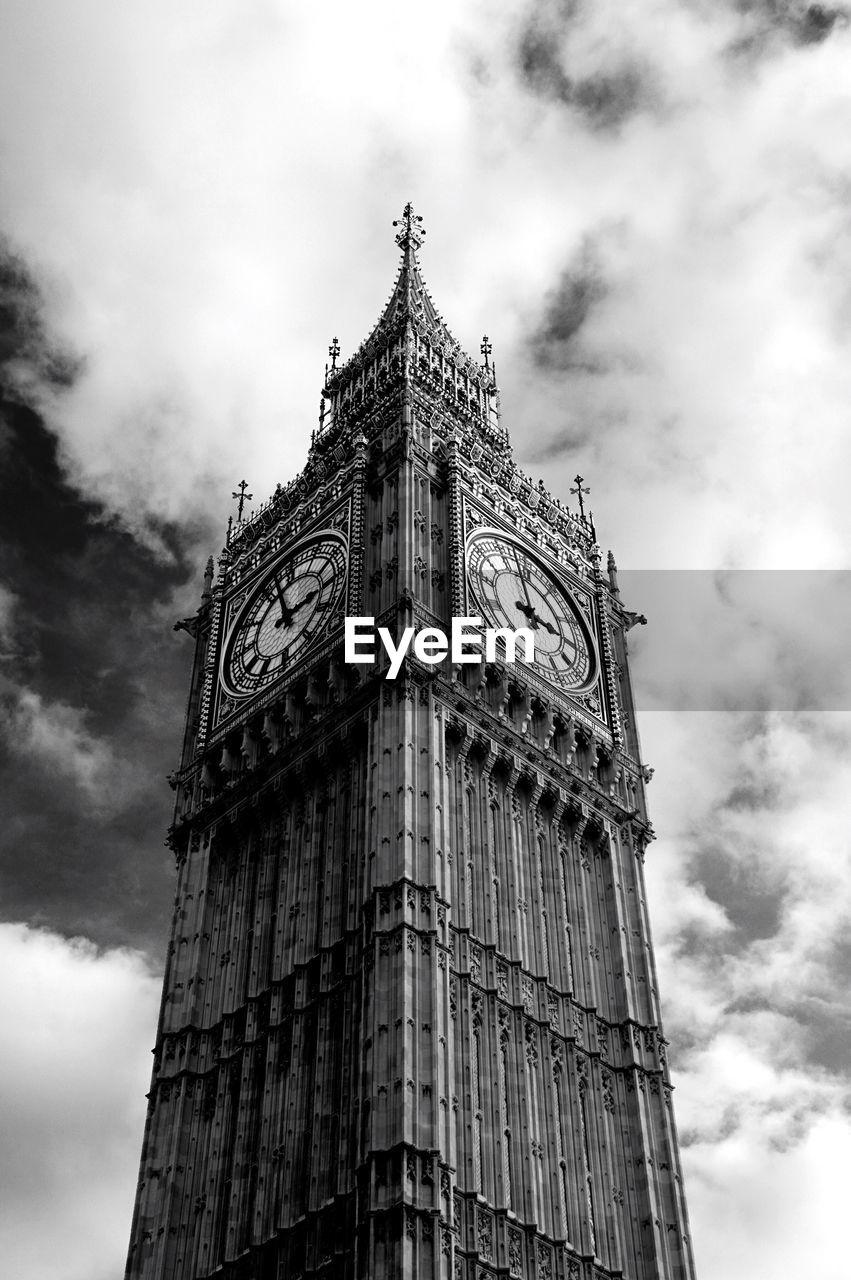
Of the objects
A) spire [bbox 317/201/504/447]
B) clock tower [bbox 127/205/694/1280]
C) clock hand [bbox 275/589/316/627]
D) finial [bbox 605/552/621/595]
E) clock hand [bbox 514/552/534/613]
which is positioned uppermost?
spire [bbox 317/201/504/447]

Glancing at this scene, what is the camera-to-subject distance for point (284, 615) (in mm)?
62531

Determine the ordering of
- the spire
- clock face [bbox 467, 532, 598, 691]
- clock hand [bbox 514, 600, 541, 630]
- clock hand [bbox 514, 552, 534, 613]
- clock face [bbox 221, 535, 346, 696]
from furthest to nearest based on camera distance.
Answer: the spire < clock hand [bbox 514, 552, 534, 613] < clock hand [bbox 514, 600, 541, 630] < clock face [bbox 467, 532, 598, 691] < clock face [bbox 221, 535, 346, 696]

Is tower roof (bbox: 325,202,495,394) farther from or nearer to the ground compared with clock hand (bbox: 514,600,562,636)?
farther from the ground

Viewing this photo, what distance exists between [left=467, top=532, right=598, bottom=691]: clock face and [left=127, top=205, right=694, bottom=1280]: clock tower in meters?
0.12

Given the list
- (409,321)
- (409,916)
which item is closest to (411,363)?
(409,321)

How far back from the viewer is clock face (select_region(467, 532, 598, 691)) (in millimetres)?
61125

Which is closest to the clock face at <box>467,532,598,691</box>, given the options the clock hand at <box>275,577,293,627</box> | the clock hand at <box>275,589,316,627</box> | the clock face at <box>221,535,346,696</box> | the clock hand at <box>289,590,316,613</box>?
the clock face at <box>221,535,346,696</box>

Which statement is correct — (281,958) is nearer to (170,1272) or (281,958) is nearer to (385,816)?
(385,816)

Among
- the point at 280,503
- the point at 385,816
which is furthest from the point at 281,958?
the point at 280,503

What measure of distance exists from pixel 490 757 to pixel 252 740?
26.3ft

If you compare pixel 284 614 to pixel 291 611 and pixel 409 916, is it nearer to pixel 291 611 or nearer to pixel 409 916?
pixel 291 611

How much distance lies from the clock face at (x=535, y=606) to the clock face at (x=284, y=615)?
15.2 feet

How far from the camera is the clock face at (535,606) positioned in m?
61.1

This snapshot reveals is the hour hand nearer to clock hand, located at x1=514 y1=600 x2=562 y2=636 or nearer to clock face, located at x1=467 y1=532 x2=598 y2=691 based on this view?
clock face, located at x1=467 y1=532 x2=598 y2=691
